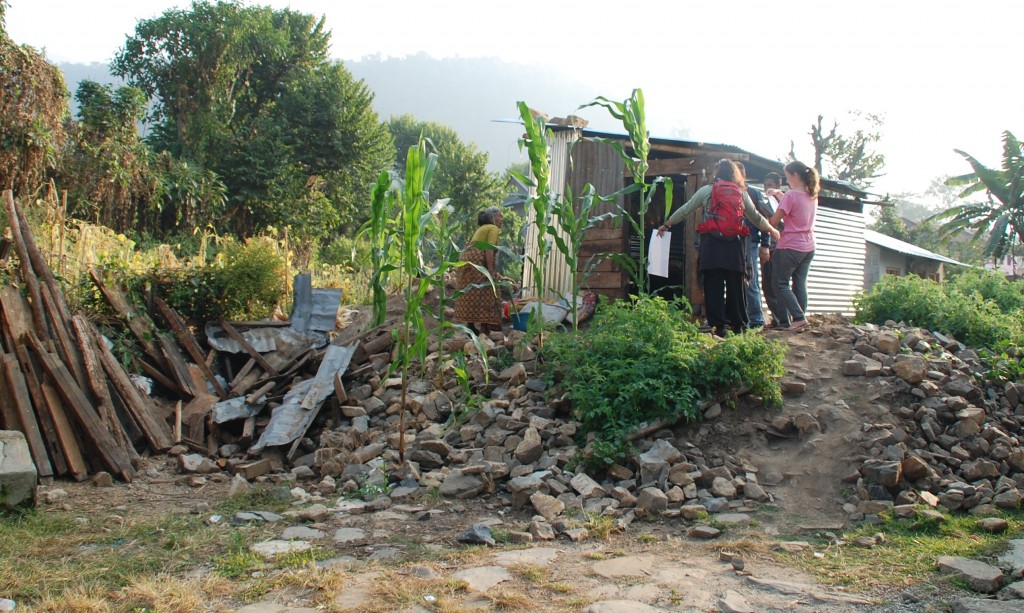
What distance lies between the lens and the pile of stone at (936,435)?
455cm

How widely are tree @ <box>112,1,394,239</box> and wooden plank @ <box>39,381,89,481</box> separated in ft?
55.3

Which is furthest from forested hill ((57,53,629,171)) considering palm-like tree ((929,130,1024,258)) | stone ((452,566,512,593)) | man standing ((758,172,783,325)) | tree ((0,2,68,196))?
stone ((452,566,512,593))

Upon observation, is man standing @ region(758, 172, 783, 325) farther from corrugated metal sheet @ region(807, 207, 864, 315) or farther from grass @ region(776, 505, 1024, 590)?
grass @ region(776, 505, 1024, 590)

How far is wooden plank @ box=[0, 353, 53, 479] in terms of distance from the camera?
5312mm

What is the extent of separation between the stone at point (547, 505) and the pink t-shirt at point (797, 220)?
3905 millimetres

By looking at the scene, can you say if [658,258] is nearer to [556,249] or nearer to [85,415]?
[556,249]

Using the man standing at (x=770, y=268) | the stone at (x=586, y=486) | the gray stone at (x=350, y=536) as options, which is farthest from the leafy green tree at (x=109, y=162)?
the stone at (x=586, y=486)

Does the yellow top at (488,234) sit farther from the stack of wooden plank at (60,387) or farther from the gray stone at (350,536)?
the gray stone at (350,536)

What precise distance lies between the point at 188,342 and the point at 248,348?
23.5 inches

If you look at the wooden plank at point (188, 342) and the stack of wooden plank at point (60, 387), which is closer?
the stack of wooden plank at point (60, 387)

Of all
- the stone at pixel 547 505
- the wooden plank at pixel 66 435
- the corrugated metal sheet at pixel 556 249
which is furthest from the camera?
the corrugated metal sheet at pixel 556 249

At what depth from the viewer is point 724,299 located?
22.5 ft

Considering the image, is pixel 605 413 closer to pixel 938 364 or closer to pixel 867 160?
pixel 938 364

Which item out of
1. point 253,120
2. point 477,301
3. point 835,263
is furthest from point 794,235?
point 253,120
